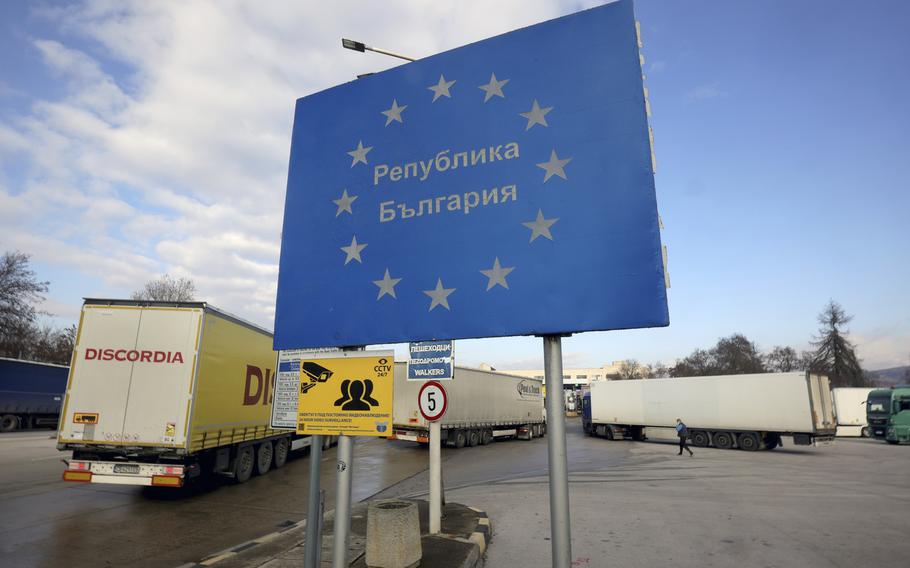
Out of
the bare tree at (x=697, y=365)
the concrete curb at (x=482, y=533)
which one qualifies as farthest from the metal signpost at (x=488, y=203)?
the bare tree at (x=697, y=365)

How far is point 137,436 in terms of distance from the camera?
390 inches

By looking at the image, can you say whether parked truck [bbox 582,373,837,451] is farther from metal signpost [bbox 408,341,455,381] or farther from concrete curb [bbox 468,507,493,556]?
metal signpost [bbox 408,341,455,381]

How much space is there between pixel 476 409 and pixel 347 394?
75.5 feet

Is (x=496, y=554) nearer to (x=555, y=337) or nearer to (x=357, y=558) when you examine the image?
(x=357, y=558)

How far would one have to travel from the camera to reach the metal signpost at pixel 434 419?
26.9 ft

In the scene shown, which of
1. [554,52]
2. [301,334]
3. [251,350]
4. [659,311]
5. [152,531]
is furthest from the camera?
[251,350]

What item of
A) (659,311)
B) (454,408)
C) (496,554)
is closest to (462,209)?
(659,311)

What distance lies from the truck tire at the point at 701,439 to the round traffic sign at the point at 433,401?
23.9 meters

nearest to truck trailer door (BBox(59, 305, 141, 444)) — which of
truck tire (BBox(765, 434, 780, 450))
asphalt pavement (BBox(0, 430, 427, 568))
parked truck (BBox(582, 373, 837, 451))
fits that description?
asphalt pavement (BBox(0, 430, 427, 568))


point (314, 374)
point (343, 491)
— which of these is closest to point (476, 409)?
point (343, 491)

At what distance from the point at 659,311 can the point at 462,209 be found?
1.52m

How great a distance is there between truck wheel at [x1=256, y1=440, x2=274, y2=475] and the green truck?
35.5 m

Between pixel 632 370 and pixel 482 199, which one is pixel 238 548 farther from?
pixel 632 370

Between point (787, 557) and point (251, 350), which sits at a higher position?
point (251, 350)
